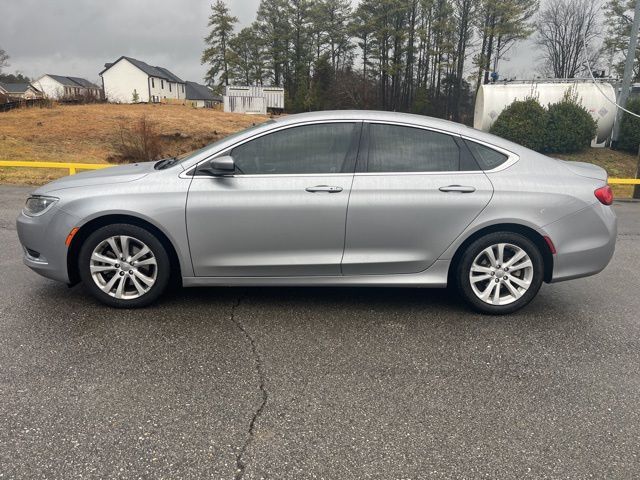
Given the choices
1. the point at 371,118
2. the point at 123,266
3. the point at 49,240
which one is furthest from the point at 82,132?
the point at 371,118

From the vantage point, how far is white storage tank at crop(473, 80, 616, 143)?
1944 centimetres

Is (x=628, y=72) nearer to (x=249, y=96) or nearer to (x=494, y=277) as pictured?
(x=494, y=277)

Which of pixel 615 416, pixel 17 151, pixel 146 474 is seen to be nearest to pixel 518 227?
pixel 615 416

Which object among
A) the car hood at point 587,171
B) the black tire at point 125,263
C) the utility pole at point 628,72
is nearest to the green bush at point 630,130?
the utility pole at point 628,72

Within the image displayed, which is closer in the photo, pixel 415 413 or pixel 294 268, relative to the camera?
pixel 415 413

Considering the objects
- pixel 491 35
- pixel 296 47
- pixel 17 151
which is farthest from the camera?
pixel 296 47

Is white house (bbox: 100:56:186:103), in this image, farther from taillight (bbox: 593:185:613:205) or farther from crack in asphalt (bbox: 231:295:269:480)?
taillight (bbox: 593:185:613:205)

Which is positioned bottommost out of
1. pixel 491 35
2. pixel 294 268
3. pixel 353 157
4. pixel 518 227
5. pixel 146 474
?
pixel 146 474

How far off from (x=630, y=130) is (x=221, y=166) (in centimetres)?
2040

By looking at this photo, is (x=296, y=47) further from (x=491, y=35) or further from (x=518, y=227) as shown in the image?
(x=518, y=227)

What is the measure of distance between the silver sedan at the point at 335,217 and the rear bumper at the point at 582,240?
1 centimetres

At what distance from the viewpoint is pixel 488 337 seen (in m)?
3.73

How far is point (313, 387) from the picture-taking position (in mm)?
2967

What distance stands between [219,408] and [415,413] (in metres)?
1.09
